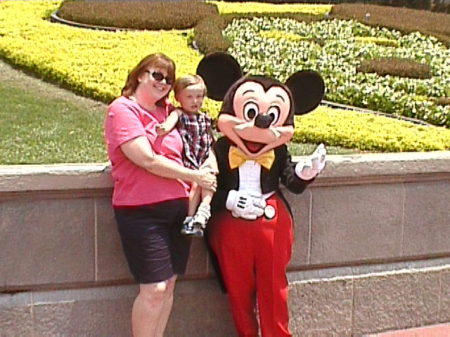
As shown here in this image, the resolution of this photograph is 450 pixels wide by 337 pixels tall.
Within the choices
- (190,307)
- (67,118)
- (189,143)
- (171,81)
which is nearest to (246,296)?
(190,307)

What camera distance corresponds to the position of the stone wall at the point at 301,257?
4.33m

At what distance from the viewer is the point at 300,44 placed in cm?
919

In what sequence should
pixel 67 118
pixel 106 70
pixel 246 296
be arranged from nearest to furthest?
pixel 246 296, pixel 67 118, pixel 106 70

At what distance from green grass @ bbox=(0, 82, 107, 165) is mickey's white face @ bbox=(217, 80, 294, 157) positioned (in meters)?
1.36

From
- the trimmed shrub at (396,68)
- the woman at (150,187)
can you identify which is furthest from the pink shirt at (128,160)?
the trimmed shrub at (396,68)

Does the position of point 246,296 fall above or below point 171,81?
below

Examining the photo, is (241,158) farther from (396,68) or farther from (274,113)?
(396,68)

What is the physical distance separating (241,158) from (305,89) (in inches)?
19.3

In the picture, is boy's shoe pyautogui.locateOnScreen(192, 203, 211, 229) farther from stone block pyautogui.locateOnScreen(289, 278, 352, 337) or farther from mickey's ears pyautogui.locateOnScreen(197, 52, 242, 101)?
stone block pyautogui.locateOnScreen(289, 278, 352, 337)

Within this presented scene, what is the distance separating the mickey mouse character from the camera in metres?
4.21

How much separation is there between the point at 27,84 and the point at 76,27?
217 centimetres

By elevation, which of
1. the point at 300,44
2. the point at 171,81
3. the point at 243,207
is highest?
the point at 300,44

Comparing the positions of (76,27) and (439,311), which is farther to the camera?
(76,27)

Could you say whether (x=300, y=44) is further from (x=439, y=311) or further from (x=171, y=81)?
(x=171, y=81)
